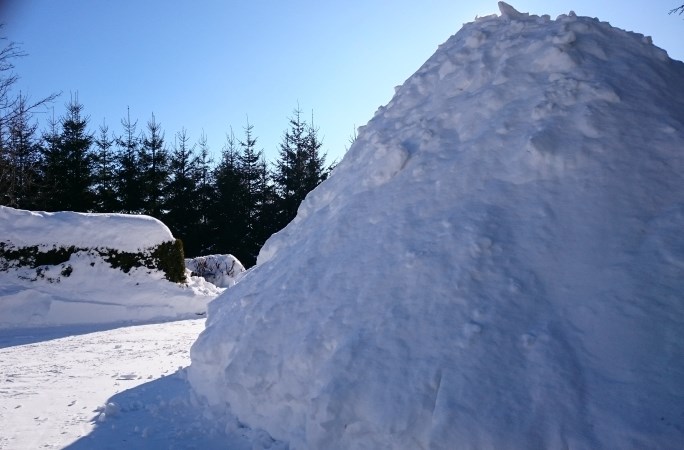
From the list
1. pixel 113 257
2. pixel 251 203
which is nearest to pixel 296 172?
pixel 251 203

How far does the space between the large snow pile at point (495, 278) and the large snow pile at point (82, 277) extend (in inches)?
222

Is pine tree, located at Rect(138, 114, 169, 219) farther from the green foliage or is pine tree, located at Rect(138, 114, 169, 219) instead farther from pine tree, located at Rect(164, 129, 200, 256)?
the green foliage

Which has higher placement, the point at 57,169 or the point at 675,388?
the point at 57,169

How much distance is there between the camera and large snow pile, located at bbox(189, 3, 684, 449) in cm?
268

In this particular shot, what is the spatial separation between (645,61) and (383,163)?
2.62 m

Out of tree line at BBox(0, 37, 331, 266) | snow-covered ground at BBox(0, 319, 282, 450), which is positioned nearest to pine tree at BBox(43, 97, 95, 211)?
tree line at BBox(0, 37, 331, 266)

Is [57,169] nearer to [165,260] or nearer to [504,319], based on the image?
[165,260]

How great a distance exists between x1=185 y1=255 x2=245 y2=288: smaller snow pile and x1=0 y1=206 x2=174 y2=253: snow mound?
489cm

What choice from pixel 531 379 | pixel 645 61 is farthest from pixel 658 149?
pixel 531 379

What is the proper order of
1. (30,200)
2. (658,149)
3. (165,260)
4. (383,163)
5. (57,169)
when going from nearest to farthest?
1. (658,149)
2. (383,163)
3. (165,260)
4. (30,200)
5. (57,169)

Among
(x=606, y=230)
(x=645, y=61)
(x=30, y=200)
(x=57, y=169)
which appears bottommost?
(x=606, y=230)

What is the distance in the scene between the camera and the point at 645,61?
4.73 metres

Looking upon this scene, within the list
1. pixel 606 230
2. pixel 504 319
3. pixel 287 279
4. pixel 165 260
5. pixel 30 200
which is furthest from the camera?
pixel 30 200

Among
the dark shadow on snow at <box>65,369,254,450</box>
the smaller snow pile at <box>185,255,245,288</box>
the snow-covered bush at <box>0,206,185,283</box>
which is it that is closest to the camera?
the dark shadow on snow at <box>65,369,254,450</box>
